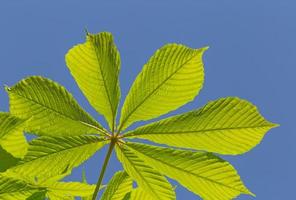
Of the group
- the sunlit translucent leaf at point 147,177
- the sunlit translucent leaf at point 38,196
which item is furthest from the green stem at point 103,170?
the sunlit translucent leaf at point 38,196

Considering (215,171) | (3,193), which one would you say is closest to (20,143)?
(3,193)

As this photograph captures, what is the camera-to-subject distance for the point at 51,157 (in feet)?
5.99

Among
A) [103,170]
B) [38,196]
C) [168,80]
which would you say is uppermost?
[168,80]

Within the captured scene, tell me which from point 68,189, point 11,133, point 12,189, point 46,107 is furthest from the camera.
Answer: point 68,189

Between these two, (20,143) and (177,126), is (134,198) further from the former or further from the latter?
(20,143)

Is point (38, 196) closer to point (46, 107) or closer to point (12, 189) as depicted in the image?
point (12, 189)

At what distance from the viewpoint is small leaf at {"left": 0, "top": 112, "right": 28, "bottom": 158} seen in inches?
63.9

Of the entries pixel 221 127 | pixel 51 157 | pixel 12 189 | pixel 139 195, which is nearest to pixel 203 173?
pixel 221 127

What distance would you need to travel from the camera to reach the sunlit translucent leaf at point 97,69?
1.89 metres

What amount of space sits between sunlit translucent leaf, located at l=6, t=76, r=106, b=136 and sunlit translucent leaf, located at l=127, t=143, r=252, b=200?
0.33 m

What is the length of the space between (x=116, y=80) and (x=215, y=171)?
1.51ft

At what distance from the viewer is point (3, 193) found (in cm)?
174

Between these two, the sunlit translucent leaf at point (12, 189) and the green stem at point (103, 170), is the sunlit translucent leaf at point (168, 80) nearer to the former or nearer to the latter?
the green stem at point (103, 170)

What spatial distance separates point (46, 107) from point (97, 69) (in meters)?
0.23
